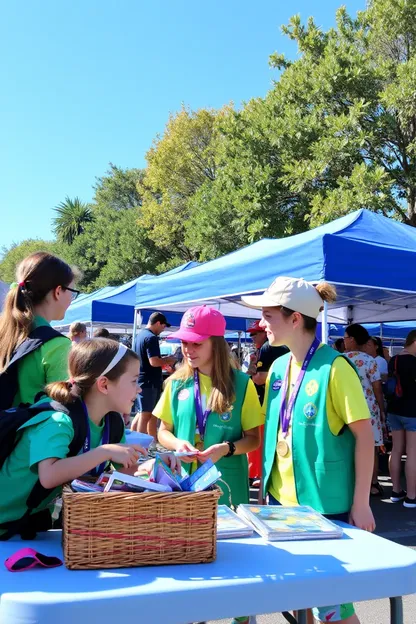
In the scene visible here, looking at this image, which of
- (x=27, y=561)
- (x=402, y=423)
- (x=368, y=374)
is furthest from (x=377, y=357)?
(x=27, y=561)

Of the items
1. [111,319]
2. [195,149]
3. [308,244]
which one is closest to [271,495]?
[308,244]

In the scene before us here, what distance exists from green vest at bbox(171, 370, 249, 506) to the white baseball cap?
0.53 meters

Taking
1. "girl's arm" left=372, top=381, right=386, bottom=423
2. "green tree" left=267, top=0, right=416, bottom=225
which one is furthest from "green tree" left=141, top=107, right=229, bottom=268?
"girl's arm" left=372, top=381, right=386, bottom=423

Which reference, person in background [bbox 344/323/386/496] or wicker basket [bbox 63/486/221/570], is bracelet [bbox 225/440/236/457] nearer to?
wicker basket [bbox 63/486/221/570]

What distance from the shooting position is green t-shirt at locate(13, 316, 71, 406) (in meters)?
2.14

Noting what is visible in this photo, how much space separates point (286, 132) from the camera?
15.5m

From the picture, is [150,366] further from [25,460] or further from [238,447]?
[25,460]

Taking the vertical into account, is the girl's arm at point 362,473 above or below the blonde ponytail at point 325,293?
below

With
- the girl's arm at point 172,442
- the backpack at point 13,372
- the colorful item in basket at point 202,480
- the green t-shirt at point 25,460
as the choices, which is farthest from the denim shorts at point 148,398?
the colorful item in basket at point 202,480

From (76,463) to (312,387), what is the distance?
994 millimetres

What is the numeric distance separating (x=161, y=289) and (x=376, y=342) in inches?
121

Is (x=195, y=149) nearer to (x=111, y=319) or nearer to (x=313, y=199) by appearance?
(x=313, y=199)

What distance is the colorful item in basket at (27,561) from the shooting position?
1375 mm

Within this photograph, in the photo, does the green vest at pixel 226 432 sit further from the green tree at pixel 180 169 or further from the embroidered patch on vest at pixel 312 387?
the green tree at pixel 180 169
